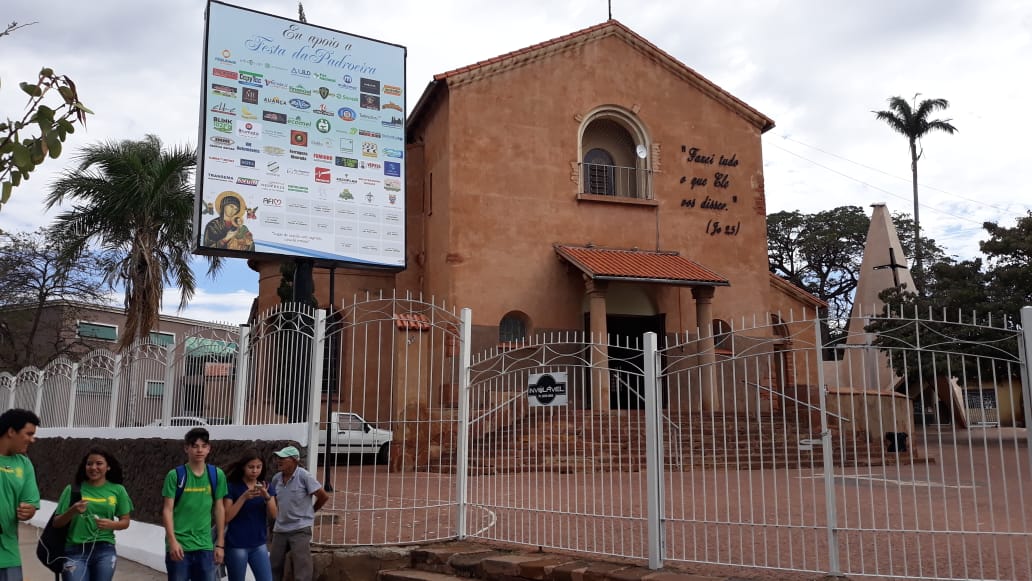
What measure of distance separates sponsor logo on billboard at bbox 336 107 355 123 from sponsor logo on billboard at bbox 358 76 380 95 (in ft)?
1.83

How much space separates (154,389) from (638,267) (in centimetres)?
1161

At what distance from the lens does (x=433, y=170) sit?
20953mm

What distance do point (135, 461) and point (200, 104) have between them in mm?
6702

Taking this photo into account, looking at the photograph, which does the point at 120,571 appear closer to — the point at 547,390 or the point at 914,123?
the point at 547,390

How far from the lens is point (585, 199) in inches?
827

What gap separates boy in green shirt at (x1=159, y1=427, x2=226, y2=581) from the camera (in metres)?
5.93

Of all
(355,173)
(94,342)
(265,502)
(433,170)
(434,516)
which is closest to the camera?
(265,502)

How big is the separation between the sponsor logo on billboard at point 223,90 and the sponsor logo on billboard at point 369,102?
7.78 ft

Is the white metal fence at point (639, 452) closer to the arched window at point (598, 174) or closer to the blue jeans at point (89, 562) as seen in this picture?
the blue jeans at point (89, 562)

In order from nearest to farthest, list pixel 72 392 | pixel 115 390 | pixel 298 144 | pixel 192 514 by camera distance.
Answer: pixel 192 514, pixel 115 390, pixel 72 392, pixel 298 144

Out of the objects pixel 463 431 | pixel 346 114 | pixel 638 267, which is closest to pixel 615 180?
pixel 638 267

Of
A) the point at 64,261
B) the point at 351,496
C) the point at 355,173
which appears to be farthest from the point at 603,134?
the point at 351,496

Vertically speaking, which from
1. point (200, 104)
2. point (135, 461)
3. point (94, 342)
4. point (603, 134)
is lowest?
point (135, 461)

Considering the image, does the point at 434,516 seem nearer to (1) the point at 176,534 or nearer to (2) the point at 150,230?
(1) the point at 176,534
